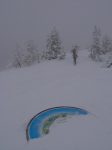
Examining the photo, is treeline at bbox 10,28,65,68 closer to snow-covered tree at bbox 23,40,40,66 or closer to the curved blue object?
snow-covered tree at bbox 23,40,40,66

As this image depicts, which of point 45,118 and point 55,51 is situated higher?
point 55,51

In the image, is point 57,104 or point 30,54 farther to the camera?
point 30,54

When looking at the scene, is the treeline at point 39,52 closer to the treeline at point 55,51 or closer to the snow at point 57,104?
the treeline at point 55,51

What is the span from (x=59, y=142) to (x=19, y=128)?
4476 millimetres

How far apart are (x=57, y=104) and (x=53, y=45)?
926 inches

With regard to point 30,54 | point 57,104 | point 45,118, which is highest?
point 30,54

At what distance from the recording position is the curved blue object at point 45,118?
1091 cm

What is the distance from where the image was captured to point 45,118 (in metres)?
12.5

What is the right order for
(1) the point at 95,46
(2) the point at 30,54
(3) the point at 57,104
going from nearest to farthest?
(3) the point at 57,104, (1) the point at 95,46, (2) the point at 30,54

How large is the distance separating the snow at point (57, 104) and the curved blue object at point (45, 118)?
0.54m

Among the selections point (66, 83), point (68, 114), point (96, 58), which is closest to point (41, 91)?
point (66, 83)

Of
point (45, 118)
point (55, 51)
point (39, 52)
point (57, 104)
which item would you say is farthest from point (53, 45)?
point (45, 118)

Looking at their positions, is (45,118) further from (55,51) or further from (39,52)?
(39,52)

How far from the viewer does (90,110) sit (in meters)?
12.2
